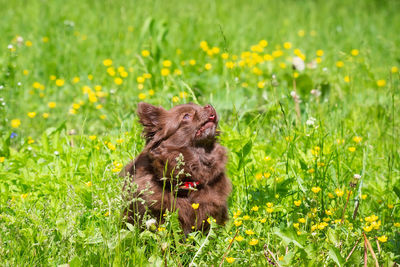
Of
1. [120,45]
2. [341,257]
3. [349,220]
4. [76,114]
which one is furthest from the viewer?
[120,45]

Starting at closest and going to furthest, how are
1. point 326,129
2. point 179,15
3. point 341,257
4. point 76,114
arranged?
point 341,257 → point 326,129 → point 76,114 → point 179,15

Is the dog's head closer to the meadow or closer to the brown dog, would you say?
the brown dog

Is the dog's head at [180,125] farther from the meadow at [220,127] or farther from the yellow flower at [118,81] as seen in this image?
the yellow flower at [118,81]

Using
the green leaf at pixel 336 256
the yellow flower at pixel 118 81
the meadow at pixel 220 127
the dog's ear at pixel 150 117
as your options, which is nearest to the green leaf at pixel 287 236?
the meadow at pixel 220 127

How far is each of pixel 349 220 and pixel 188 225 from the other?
990mm

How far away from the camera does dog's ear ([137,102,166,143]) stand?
337cm

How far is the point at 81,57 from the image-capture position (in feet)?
19.7

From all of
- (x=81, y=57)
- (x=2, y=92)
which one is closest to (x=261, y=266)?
(x=2, y=92)

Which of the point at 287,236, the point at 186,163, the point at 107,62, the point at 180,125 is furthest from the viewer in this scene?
the point at 107,62

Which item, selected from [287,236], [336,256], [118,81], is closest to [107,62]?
[118,81]

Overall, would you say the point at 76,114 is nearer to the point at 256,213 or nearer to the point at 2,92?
the point at 2,92

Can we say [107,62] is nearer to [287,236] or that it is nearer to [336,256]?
[287,236]

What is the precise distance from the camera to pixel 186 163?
3215 millimetres

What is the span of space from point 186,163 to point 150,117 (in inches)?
17.3
